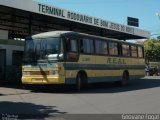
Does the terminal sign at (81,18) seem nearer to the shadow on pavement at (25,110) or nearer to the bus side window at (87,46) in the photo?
the bus side window at (87,46)

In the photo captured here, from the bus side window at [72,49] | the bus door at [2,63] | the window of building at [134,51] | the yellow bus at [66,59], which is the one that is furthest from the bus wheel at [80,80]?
the window of building at [134,51]

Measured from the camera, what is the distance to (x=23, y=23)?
112ft

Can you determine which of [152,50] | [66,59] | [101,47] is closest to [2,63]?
Answer: [101,47]

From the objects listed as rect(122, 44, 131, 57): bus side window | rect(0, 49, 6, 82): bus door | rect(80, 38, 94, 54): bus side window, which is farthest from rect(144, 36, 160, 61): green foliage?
rect(80, 38, 94, 54): bus side window

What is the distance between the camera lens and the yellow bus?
20922 millimetres

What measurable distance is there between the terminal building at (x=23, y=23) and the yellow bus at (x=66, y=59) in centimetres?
387

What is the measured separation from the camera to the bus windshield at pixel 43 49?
21.0 m

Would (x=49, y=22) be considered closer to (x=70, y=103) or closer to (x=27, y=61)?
(x=27, y=61)

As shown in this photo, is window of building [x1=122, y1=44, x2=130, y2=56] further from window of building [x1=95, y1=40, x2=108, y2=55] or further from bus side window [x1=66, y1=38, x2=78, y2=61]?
bus side window [x1=66, y1=38, x2=78, y2=61]

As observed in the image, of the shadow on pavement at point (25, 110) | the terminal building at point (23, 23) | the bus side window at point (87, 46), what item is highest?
the terminal building at point (23, 23)

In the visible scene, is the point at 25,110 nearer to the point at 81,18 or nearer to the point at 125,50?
the point at 125,50

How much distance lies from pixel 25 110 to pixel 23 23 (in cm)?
2082

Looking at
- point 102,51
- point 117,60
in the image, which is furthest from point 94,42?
point 117,60

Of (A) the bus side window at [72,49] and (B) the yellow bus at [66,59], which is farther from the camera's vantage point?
(A) the bus side window at [72,49]
